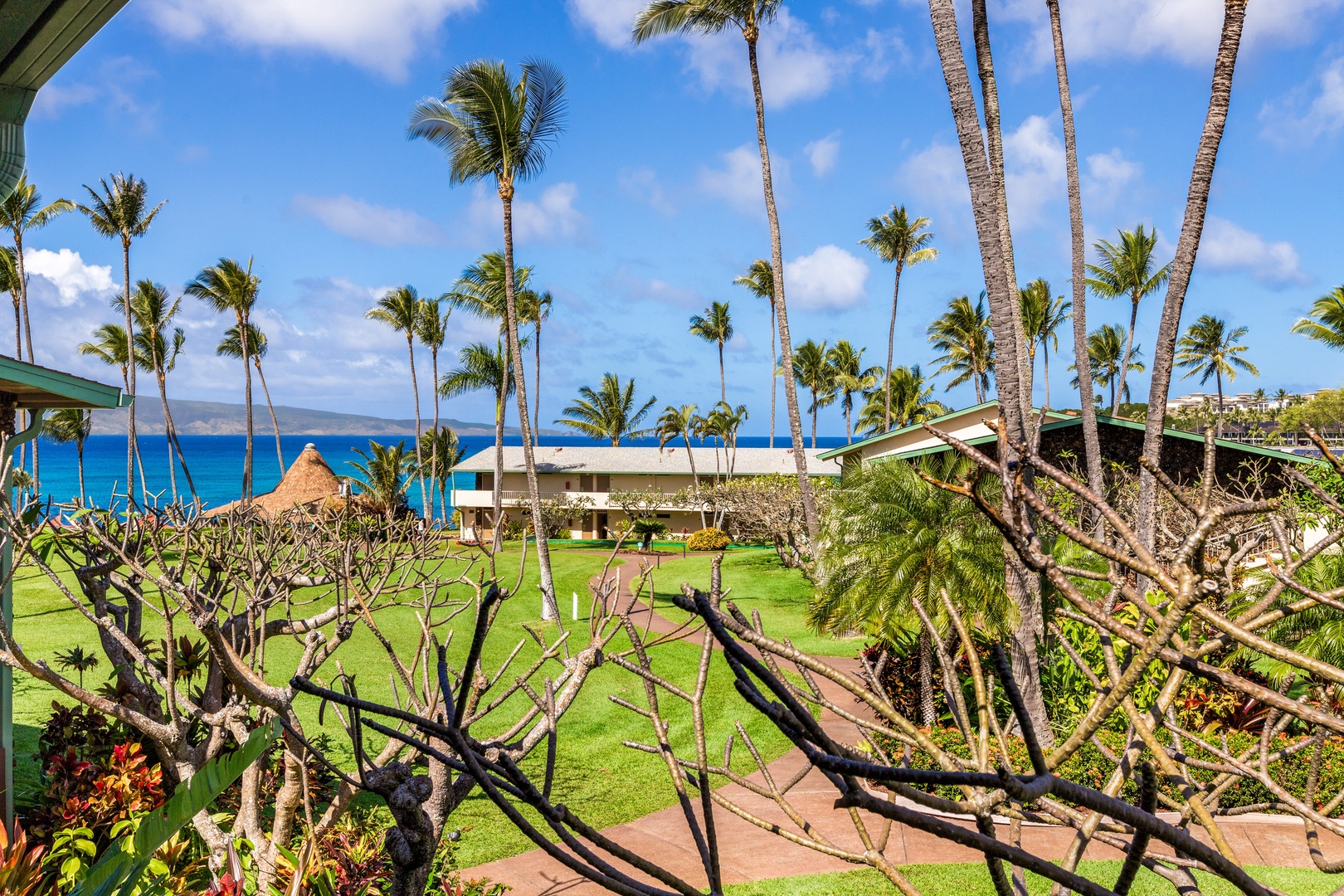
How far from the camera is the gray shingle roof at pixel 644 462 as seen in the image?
160 ft

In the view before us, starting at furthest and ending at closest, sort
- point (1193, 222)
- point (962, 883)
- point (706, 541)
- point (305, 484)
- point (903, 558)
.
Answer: point (706, 541) < point (305, 484) < point (903, 558) < point (1193, 222) < point (962, 883)

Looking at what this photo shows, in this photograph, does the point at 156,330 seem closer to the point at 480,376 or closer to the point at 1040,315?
the point at 480,376

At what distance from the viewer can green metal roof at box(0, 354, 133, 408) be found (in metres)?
7.15

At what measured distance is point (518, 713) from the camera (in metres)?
15.9

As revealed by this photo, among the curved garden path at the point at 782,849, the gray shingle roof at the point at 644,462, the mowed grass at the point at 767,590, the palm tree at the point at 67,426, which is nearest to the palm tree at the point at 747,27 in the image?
the mowed grass at the point at 767,590

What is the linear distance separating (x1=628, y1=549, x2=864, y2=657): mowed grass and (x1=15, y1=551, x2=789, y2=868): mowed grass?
291 cm

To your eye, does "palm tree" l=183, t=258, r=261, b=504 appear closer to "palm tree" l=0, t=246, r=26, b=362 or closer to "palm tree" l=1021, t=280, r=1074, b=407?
"palm tree" l=0, t=246, r=26, b=362

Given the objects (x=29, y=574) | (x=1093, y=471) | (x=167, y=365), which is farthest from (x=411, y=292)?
(x=1093, y=471)

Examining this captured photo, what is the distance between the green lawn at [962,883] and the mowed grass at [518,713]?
2.06 m

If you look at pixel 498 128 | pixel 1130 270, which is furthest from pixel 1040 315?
pixel 498 128

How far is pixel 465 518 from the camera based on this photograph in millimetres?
51375

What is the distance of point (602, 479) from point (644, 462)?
8.78 feet

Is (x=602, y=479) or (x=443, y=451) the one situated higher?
(x=443, y=451)

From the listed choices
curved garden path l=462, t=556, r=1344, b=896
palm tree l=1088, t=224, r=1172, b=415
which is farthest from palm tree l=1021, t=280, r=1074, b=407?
curved garden path l=462, t=556, r=1344, b=896
